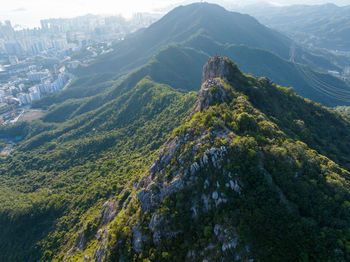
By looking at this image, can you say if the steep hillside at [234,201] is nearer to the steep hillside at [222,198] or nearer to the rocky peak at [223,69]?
the steep hillside at [222,198]

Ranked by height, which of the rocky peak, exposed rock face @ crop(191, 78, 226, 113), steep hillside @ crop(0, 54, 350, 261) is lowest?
steep hillside @ crop(0, 54, 350, 261)

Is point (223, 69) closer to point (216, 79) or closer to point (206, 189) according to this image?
point (216, 79)

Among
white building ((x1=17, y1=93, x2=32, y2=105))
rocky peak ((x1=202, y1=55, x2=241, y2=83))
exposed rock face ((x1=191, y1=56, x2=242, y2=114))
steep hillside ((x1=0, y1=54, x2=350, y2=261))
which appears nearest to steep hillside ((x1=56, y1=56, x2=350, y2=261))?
steep hillside ((x1=0, y1=54, x2=350, y2=261))

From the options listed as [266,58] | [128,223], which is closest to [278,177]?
[128,223]

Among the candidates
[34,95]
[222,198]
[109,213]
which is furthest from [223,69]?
[34,95]

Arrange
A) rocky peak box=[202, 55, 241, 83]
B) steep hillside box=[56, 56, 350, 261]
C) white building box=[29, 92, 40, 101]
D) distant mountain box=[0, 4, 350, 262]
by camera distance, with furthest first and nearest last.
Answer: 1. white building box=[29, 92, 40, 101]
2. rocky peak box=[202, 55, 241, 83]
3. distant mountain box=[0, 4, 350, 262]
4. steep hillside box=[56, 56, 350, 261]

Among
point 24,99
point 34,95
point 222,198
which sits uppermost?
point 222,198

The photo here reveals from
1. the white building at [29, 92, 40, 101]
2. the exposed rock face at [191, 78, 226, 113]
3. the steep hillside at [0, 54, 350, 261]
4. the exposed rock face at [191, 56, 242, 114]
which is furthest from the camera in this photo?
the white building at [29, 92, 40, 101]

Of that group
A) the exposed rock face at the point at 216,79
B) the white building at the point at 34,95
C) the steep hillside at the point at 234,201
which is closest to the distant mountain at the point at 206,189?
the steep hillside at the point at 234,201

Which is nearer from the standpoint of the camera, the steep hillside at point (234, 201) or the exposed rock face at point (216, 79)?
the steep hillside at point (234, 201)

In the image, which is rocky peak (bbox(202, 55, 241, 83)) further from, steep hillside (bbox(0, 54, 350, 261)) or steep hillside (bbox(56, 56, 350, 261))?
steep hillside (bbox(56, 56, 350, 261))

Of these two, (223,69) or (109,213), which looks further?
(223,69)
